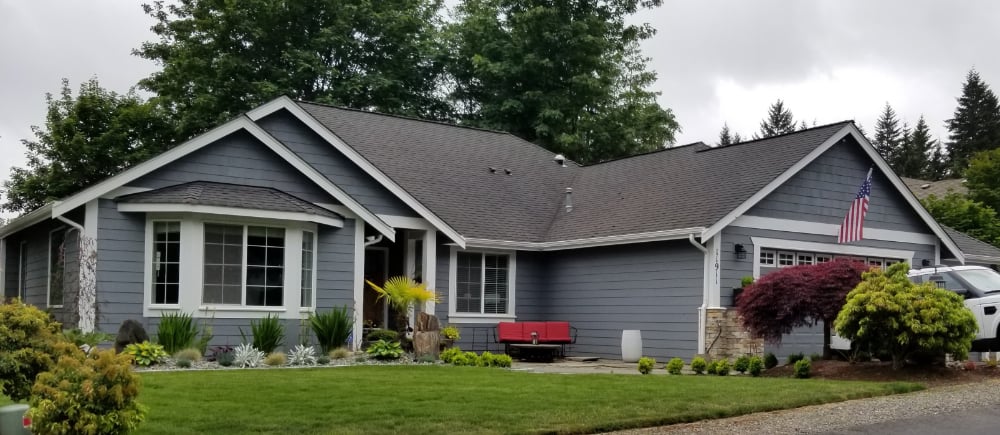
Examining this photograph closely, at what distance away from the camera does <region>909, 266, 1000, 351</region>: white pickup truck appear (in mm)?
15578

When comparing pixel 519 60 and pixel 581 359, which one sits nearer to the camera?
pixel 581 359

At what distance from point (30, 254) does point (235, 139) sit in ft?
21.1

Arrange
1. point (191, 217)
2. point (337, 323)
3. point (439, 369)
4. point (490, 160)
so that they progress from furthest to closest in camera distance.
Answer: point (490, 160)
point (337, 323)
point (191, 217)
point (439, 369)

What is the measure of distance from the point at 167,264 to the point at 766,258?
1161cm

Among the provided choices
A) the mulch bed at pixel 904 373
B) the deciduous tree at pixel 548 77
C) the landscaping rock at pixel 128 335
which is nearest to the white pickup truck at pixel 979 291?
the mulch bed at pixel 904 373

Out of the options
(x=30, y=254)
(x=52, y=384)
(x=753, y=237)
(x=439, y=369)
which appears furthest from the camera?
(x=30, y=254)

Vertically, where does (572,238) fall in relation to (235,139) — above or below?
below

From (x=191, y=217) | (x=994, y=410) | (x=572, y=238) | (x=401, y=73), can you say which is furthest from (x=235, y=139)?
(x=401, y=73)

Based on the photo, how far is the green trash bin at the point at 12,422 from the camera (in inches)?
319

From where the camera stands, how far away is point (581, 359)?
21219mm

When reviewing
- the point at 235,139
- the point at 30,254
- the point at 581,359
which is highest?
the point at 235,139

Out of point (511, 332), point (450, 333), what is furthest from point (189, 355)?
point (511, 332)

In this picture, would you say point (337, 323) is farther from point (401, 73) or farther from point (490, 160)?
point (401, 73)

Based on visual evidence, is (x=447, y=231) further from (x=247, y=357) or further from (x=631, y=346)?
(x=247, y=357)
